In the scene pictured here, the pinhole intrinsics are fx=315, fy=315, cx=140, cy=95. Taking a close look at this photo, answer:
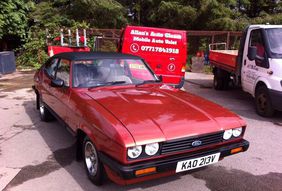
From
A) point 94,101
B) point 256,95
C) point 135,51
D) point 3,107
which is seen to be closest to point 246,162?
→ point 94,101

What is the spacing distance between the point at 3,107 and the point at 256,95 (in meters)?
6.01

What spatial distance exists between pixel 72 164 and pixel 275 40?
17.0ft

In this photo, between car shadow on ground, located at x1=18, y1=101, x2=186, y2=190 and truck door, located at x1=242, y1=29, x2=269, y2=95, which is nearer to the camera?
car shadow on ground, located at x1=18, y1=101, x2=186, y2=190

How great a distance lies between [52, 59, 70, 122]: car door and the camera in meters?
4.61

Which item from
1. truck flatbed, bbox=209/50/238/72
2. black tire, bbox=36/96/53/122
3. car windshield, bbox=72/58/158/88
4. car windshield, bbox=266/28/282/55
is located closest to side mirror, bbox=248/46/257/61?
car windshield, bbox=266/28/282/55

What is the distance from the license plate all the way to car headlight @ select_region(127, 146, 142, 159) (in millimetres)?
465

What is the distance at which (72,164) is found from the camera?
4406 millimetres

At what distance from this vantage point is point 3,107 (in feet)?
25.0

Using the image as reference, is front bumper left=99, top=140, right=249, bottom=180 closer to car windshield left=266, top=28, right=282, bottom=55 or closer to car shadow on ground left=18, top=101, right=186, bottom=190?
car shadow on ground left=18, top=101, right=186, bottom=190

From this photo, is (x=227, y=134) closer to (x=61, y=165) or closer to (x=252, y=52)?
(x=61, y=165)

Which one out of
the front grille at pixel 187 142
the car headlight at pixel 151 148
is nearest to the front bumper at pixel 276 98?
the front grille at pixel 187 142

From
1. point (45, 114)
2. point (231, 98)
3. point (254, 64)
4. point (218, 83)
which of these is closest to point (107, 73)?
point (45, 114)

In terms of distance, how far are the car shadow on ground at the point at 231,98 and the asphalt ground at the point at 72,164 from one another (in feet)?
0.28

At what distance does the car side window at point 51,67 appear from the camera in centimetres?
567
